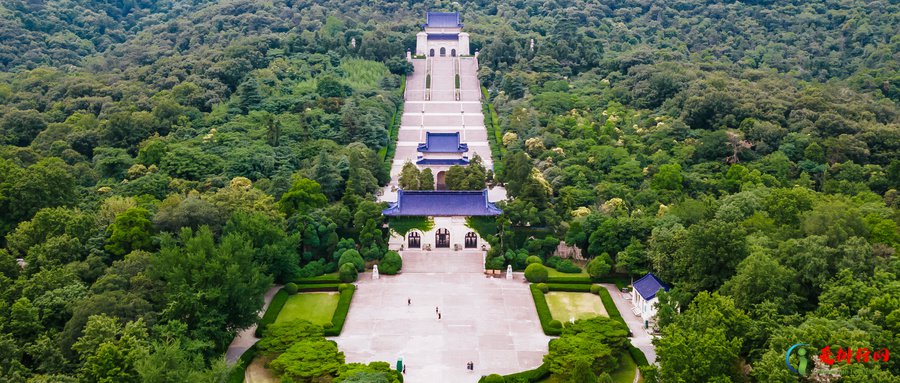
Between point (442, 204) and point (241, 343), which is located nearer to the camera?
point (241, 343)

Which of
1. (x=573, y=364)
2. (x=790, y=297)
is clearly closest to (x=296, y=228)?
(x=573, y=364)

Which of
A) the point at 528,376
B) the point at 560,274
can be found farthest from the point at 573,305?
the point at 528,376

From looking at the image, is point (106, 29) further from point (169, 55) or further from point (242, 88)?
point (242, 88)

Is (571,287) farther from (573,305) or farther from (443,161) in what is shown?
(443,161)

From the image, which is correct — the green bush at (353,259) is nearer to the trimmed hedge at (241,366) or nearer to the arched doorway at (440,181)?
the trimmed hedge at (241,366)

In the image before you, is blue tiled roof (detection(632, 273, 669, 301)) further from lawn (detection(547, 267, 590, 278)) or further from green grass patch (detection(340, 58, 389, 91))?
green grass patch (detection(340, 58, 389, 91))
